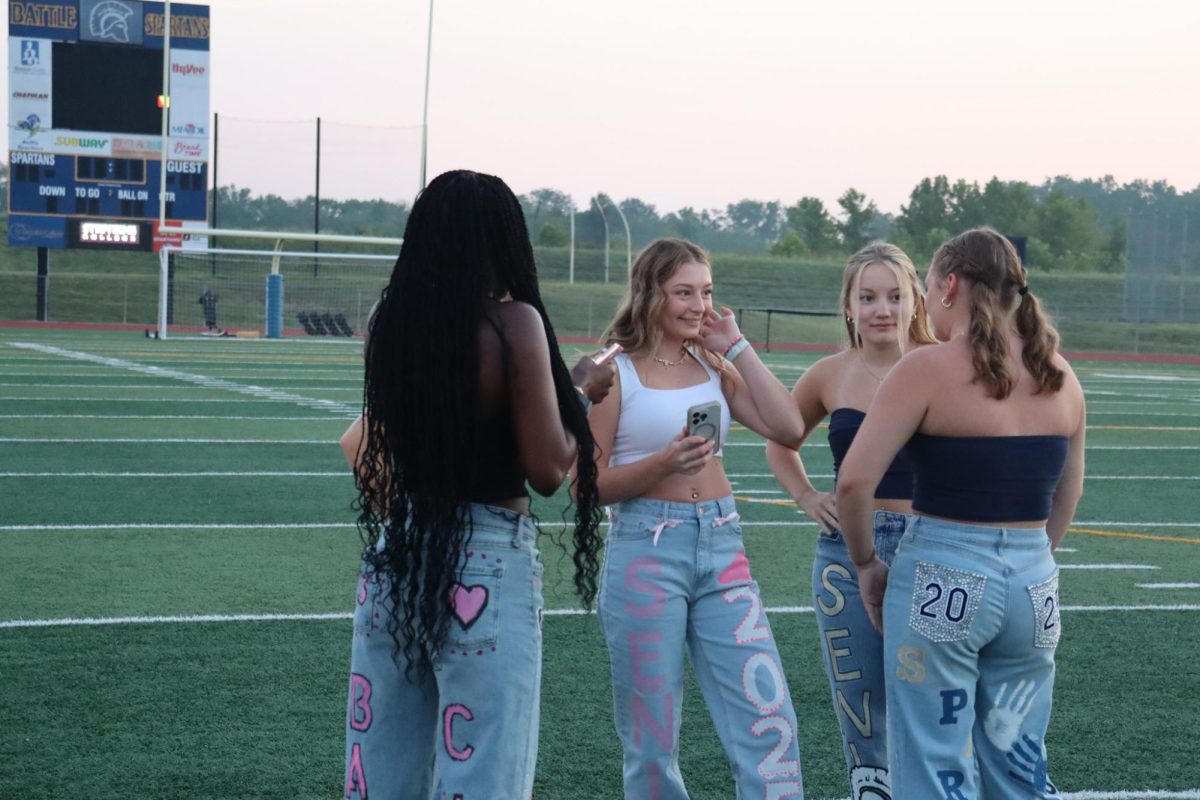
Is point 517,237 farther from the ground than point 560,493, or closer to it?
farther from the ground

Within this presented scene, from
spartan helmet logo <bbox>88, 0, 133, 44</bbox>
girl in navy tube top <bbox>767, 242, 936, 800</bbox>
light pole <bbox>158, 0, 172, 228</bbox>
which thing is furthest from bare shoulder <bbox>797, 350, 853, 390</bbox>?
spartan helmet logo <bbox>88, 0, 133, 44</bbox>

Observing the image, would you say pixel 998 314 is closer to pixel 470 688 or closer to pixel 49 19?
pixel 470 688

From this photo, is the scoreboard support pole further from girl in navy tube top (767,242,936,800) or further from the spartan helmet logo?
girl in navy tube top (767,242,936,800)

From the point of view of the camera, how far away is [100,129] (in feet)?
124

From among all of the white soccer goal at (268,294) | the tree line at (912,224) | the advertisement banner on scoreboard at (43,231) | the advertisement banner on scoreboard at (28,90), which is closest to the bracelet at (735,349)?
the white soccer goal at (268,294)

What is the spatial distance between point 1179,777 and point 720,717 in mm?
1834

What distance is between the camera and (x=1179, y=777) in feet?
15.6

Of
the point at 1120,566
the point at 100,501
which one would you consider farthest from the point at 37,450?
the point at 1120,566

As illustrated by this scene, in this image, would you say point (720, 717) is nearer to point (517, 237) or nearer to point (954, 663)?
point (954, 663)

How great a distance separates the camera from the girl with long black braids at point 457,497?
2.78 meters

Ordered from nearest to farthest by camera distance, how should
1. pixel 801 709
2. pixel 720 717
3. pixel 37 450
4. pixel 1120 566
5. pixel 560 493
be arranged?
pixel 720 717 → pixel 801 709 → pixel 1120 566 → pixel 560 493 → pixel 37 450

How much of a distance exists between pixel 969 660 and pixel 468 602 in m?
1.10

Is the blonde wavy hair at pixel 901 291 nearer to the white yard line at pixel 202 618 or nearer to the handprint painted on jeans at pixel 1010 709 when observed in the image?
the handprint painted on jeans at pixel 1010 709

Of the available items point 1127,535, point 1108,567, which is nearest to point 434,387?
point 1108,567
